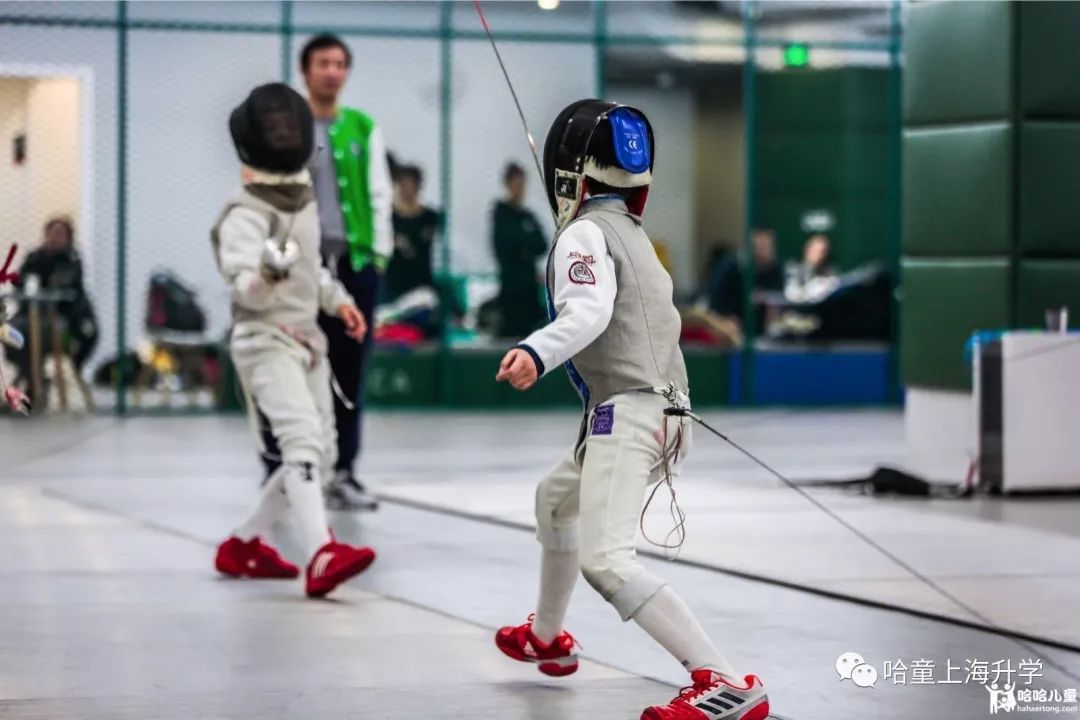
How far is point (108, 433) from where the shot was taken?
1311cm

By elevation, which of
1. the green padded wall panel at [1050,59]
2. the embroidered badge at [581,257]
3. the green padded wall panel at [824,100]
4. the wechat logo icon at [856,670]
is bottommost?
the wechat logo icon at [856,670]

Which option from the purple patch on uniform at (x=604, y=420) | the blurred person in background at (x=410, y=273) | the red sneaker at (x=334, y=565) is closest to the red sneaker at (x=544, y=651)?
the purple patch on uniform at (x=604, y=420)

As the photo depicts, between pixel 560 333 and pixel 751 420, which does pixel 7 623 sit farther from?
pixel 751 420

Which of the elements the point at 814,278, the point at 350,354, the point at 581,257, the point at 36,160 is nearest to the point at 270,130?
the point at 350,354

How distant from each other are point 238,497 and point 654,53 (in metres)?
8.81

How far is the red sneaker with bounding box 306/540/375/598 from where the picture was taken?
5.77m

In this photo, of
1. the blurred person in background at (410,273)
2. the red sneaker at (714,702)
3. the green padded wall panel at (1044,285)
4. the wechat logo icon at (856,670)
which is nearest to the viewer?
the red sneaker at (714,702)

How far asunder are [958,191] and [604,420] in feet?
19.4

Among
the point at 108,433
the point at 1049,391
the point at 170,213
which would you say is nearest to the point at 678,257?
the point at 170,213

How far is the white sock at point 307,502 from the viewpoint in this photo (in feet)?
19.4

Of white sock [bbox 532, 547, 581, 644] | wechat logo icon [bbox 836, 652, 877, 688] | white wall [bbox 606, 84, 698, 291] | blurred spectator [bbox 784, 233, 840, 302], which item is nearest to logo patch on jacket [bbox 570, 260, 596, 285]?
white sock [bbox 532, 547, 581, 644]

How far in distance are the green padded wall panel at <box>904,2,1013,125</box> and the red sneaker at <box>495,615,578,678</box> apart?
5682 mm

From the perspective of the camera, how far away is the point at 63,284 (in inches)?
579

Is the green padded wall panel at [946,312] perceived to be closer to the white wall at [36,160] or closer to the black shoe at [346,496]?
the black shoe at [346,496]
